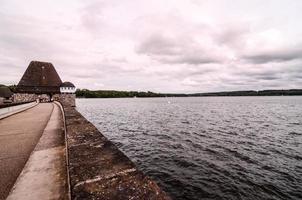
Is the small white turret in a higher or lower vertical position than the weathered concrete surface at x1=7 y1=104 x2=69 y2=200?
higher

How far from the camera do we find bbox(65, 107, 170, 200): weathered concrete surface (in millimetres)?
2328

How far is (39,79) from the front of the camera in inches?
1871

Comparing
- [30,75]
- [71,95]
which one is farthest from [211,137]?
[30,75]

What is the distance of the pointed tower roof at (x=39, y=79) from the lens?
147 feet

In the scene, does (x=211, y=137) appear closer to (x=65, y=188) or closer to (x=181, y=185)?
(x=181, y=185)

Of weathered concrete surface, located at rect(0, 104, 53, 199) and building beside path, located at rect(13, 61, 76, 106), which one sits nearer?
weathered concrete surface, located at rect(0, 104, 53, 199)

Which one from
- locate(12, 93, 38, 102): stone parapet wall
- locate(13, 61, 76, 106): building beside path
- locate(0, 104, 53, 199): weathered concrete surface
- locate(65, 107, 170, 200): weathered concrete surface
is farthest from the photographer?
locate(13, 61, 76, 106): building beside path

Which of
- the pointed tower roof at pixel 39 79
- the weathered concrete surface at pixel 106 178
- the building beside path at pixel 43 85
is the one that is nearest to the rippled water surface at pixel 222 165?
the weathered concrete surface at pixel 106 178

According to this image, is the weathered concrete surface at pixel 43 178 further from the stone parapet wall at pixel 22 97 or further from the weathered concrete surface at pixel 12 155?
the stone parapet wall at pixel 22 97

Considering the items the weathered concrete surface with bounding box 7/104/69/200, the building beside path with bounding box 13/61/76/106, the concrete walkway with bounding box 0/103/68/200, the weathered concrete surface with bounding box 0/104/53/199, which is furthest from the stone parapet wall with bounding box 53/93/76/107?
the weathered concrete surface with bounding box 7/104/69/200

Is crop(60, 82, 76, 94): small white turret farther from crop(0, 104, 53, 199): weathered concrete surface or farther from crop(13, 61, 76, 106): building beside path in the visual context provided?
crop(0, 104, 53, 199): weathered concrete surface

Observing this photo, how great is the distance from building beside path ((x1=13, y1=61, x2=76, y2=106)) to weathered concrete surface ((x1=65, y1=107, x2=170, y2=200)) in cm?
4643

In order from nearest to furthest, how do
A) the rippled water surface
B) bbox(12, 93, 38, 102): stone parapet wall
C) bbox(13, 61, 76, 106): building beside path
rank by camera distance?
the rippled water surface < bbox(12, 93, 38, 102): stone parapet wall < bbox(13, 61, 76, 106): building beside path

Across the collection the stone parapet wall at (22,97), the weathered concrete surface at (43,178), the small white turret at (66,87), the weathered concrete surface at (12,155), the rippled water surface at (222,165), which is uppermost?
the small white turret at (66,87)
